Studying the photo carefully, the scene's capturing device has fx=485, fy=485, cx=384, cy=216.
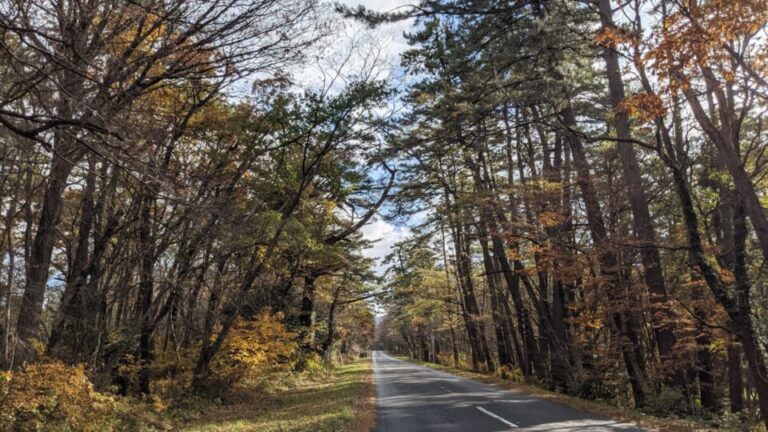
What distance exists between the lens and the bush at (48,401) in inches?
309

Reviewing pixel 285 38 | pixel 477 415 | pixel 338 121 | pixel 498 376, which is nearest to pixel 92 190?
pixel 285 38

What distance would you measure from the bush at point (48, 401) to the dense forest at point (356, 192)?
4 centimetres

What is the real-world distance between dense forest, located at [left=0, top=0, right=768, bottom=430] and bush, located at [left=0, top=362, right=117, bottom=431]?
4 centimetres

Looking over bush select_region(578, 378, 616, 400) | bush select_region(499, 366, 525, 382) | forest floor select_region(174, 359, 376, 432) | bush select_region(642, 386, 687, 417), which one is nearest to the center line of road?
forest floor select_region(174, 359, 376, 432)

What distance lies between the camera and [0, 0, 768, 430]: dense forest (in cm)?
773

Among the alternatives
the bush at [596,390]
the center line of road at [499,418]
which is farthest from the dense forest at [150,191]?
the bush at [596,390]

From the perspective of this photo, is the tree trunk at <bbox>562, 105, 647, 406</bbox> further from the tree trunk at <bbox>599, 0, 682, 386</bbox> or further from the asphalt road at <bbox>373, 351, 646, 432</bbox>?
the asphalt road at <bbox>373, 351, 646, 432</bbox>

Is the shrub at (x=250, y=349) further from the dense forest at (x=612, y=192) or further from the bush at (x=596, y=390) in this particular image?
the bush at (x=596, y=390)

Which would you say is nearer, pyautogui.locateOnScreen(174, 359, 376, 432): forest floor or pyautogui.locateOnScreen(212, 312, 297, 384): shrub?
pyautogui.locateOnScreen(174, 359, 376, 432): forest floor

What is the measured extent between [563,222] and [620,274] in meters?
2.34

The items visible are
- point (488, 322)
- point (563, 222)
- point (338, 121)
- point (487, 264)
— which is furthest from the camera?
point (488, 322)

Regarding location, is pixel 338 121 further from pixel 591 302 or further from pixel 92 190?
pixel 591 302

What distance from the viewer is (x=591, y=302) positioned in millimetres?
15555

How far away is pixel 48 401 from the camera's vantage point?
27.6 ft
